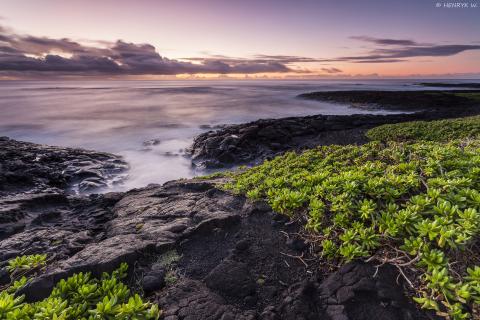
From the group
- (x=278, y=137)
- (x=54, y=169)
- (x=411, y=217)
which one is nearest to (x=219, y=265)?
(x=411, y=217)

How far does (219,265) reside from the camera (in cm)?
459

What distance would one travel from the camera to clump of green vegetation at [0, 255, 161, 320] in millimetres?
3418

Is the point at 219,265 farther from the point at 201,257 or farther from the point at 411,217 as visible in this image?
the point at 411,217

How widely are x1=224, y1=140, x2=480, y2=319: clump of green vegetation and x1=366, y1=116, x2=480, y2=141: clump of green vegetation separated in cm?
1148

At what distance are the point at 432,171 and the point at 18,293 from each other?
23.5ft

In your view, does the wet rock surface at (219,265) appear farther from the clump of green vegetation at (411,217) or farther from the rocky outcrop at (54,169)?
the rocky outcrop at (54,169)

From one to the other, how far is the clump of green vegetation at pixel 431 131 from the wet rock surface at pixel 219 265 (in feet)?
46.4

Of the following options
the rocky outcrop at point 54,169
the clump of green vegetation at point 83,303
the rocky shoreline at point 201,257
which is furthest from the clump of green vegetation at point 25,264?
the rocky outcrop at point 54,169

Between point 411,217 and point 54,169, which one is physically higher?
point 411,217

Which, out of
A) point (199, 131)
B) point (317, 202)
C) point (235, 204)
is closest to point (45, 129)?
point (199, 131)

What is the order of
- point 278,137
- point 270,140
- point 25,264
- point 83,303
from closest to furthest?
point 83,303 → point 25,264 → point 270,140 → point 278,137

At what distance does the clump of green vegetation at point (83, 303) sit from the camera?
3418mm

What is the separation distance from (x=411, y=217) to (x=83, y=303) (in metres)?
4.64

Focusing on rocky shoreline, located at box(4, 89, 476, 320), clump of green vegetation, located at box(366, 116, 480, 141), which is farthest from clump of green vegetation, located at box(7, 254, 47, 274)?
clump of green vegetation, located at box(366, 116, 480, 141)
